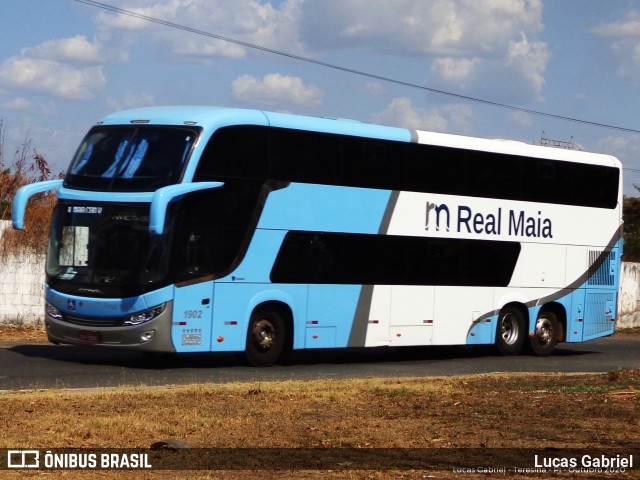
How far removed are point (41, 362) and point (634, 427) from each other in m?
10.9

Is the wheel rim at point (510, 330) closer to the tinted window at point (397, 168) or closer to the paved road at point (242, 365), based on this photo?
the paved road at point (242, 365)

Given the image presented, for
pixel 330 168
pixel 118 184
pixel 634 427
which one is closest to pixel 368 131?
pixel 330 168

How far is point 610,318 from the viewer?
2698cm

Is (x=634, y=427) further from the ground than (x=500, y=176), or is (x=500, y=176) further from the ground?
(x=500, y=176)

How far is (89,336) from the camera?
18625mm

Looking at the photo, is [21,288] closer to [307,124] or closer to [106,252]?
[106,252]

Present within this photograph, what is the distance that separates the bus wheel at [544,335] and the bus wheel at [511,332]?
1.25 ft

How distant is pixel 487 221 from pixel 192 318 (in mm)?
7386

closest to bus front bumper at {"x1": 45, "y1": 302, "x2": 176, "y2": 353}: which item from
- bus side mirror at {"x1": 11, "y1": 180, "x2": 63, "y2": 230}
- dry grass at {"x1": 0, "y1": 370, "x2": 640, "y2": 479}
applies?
bus side mirror at {"x1": 11, "y1": 180, "x2": 63, "y2": 230}

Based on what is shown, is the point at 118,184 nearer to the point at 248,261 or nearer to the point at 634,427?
the point at 248,261

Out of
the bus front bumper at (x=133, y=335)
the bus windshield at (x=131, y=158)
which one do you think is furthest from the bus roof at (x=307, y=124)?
the bus front bumper at (x=133, y=335)

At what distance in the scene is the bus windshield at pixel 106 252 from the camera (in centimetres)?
1833

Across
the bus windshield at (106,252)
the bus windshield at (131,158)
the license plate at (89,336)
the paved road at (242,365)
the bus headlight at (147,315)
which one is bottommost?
the paved road at (242,365)

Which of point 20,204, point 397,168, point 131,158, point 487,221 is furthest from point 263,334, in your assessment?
point 487,221
